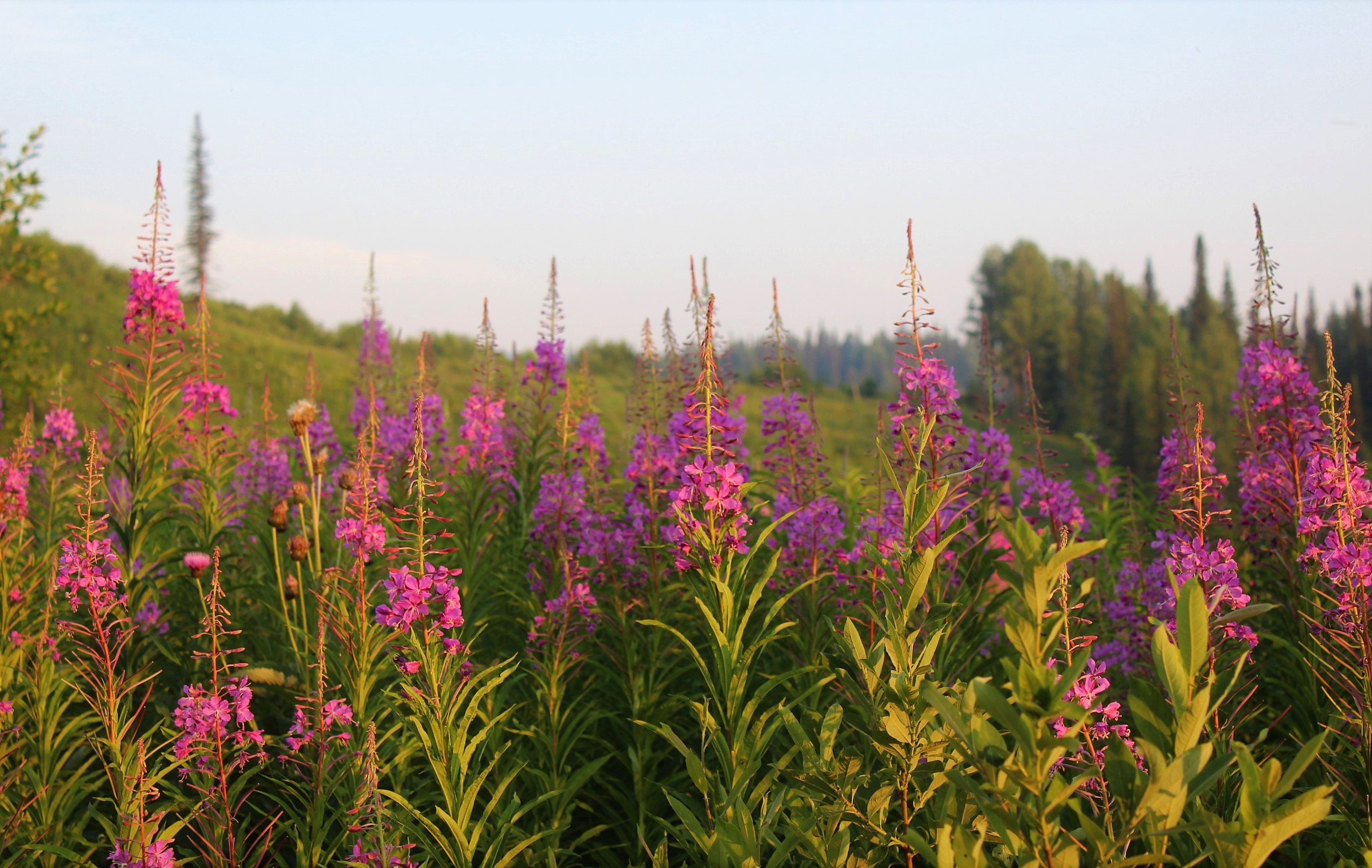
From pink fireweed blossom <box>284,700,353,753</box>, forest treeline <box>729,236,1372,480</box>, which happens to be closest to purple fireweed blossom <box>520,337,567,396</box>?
pink fireweed blossom <box>284,700,353,753</box>

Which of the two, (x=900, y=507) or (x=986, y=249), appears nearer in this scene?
(x=900, y=507)

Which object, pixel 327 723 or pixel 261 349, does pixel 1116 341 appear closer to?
pixel 261 349

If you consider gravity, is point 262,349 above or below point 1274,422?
above

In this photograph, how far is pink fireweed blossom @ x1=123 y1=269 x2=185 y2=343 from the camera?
5.45 meters

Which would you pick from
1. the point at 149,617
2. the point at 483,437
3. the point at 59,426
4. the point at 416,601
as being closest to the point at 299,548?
the point at 149,617

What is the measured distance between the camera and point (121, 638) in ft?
13.8

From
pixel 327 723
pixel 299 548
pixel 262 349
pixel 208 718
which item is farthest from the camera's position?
pixel 262 349

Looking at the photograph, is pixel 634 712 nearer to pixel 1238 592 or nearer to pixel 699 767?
pixel 699 767

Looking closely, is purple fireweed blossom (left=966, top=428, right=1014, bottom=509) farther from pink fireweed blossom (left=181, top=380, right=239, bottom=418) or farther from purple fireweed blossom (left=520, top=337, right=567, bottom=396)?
pink fireweed blossom (left=181, top=380, right=239, bottom=418)

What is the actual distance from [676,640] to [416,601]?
6.28ft

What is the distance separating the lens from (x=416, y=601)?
3279 mm

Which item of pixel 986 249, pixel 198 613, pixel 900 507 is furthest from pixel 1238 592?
pixel 986 249

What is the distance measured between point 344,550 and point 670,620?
210 centimetres

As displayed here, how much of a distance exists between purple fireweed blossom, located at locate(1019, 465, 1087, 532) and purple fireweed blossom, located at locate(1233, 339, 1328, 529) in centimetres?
95
